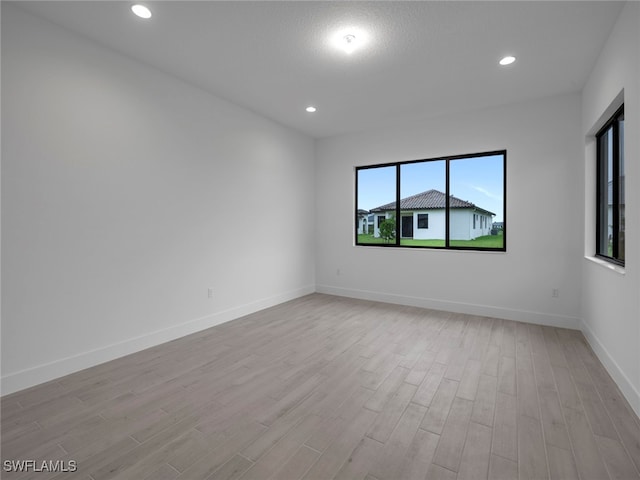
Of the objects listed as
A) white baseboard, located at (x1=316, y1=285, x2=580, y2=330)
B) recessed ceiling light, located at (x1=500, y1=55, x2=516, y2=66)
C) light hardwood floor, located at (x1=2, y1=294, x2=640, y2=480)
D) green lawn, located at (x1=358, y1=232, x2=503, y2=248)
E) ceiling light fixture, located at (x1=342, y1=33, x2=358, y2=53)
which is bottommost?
light hardwood floor, located at (x1=2, y1=294, x2=640, y2=480)

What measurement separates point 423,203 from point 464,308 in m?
1.72

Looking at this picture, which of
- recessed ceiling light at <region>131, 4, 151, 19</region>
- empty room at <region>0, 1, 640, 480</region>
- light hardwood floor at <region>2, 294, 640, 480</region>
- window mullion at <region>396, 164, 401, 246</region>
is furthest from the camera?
window mullion at <region>396, 164, 401, 246</region>

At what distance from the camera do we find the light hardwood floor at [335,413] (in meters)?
1.63

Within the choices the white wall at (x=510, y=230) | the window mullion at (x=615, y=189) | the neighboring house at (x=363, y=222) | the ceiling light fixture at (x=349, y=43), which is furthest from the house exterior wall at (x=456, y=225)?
the ceiling light fixture at (x=349, y=43)

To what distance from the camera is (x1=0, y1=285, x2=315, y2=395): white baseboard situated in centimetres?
236

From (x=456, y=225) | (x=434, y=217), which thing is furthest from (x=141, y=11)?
(x=456, y=225)

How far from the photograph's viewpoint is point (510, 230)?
4.14 metres

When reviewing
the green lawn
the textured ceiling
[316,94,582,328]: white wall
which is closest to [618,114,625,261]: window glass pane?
the textured ceiling

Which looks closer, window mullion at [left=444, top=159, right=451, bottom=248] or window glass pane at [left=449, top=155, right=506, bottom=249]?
window glass pane at [left=449, top=155, right=506, bottom=249]

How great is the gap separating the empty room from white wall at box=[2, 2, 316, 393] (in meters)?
0.02

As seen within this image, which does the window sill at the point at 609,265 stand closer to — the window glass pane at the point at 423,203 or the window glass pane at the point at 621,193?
the window glass pane at the point at 621,193

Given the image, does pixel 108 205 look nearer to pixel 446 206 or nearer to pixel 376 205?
pixel 376 205

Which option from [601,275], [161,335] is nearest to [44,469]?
[161,335]

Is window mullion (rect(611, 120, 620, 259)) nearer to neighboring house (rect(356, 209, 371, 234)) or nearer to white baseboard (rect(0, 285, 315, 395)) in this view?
neighboring house (rect(356, 209, 371, 234))
